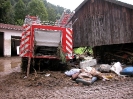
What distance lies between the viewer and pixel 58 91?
184 inches

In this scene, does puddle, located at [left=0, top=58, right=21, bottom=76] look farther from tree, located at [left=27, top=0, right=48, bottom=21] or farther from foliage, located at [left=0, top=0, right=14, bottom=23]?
tree, located at [left=27, top=0, right=48, bottom=21]

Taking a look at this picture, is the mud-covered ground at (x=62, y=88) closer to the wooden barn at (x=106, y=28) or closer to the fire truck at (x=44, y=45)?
the fire truck at (x=44, y=45)

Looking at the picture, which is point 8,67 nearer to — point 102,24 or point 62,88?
point 102,24

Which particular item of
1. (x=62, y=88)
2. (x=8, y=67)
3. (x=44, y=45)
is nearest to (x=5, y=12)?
(x=8, y=67)

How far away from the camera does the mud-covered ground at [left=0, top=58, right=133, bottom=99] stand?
14.0 feet

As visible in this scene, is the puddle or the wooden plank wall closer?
the puddle

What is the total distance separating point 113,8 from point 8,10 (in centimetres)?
2258

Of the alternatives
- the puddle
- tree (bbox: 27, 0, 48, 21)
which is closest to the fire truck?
the puddle

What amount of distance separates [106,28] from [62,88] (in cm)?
681

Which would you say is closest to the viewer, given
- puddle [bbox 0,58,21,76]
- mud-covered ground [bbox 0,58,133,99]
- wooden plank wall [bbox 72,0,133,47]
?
mud-covered ground [bbox 0,58,133,99]

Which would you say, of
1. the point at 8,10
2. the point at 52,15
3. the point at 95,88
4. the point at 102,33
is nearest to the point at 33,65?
the point at 95,88

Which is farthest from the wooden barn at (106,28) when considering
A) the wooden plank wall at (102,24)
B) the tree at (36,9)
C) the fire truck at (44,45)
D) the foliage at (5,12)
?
the tree at (36,9)

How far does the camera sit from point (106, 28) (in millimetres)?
10820

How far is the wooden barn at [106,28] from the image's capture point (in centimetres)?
977
